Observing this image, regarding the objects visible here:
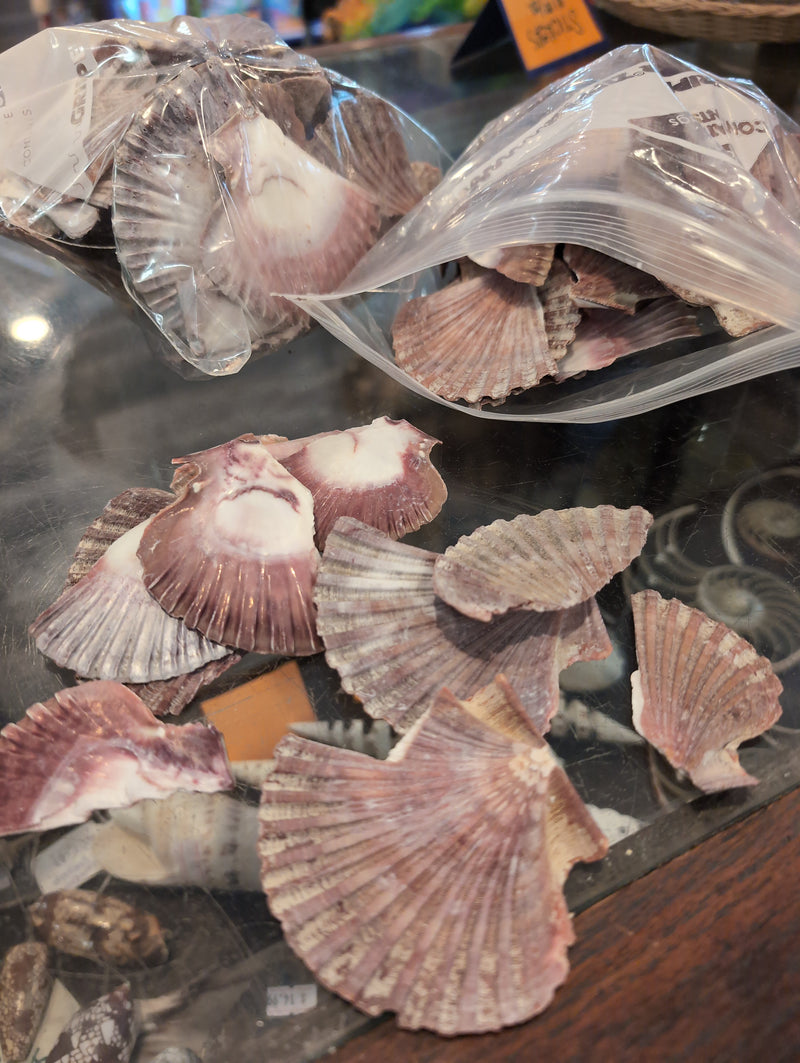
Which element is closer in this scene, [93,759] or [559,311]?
[93,759]

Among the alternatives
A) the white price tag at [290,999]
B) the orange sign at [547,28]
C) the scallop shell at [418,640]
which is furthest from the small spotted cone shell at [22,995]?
the orange sign at [547,28]

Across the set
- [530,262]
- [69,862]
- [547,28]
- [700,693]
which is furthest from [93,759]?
[547,28]

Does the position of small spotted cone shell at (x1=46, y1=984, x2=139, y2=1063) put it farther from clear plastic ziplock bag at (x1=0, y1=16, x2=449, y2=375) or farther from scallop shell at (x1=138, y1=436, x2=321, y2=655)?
clear plastic ziplock bag at (x1=0, y1=16, x2=449, y2=375)

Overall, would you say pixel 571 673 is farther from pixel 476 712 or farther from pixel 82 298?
pixel 82 298

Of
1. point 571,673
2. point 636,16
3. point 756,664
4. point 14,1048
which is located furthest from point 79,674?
point 636,16

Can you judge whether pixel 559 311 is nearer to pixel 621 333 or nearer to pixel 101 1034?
pixel 621 333

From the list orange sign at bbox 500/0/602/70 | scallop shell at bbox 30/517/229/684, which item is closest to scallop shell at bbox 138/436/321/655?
scallop shell at bbox 30/517/229/684
